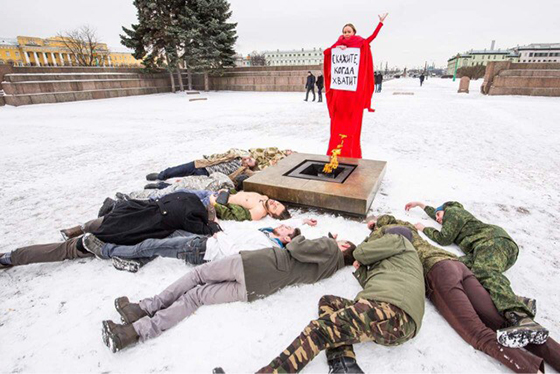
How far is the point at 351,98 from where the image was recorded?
198 inches

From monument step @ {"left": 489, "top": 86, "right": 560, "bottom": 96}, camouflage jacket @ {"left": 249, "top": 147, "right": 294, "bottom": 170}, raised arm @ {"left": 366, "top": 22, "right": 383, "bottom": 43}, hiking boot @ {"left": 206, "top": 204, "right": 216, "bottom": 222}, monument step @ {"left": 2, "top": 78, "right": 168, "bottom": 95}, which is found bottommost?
hiking boot @ {"left": 206, "top": 204, "right": 216, "bottom": 222}

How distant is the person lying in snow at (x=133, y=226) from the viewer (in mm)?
2869

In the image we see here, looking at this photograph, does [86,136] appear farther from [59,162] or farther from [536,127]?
[536,127]

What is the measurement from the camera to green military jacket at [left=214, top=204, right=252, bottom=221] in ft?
12.5

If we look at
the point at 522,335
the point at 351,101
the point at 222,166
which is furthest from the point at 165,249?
the point at 351,101

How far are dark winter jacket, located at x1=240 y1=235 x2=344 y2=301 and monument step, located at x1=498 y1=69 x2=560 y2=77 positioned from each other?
21.8 m

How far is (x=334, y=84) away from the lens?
5125mm

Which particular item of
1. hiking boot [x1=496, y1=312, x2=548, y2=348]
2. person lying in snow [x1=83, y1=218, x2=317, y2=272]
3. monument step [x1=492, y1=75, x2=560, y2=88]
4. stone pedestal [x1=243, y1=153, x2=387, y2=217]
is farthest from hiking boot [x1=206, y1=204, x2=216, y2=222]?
monument step [x1=492, y1=75, x2=560, y2=88]

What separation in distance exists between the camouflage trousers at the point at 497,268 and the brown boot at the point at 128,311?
2.72 metres

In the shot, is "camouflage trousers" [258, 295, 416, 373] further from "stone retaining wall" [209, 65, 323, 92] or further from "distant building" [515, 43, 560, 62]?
"distant building" [515, 43, 560, 62]

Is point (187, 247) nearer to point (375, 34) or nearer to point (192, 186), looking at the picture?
point (192, 186)

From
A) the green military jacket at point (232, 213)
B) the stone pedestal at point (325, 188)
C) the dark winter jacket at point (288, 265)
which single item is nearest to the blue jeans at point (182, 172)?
the stone pedestal at point (325, 188)

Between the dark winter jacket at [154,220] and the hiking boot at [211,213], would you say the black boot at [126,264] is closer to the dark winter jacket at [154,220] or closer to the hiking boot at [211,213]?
the dark winter jacket at [154,220]

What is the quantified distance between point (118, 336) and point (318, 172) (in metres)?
3.59
